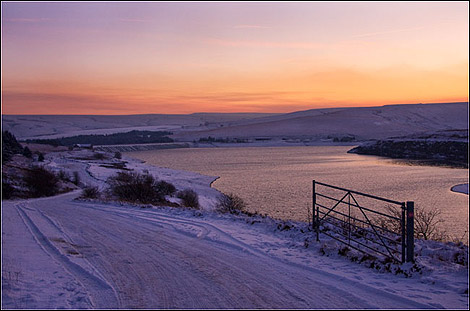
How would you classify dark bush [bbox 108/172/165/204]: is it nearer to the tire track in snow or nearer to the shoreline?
the tire track in snow

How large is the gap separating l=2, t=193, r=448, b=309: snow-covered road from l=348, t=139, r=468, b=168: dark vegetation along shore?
4968cm

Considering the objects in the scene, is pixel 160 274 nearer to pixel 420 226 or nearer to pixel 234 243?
pixel 234 243

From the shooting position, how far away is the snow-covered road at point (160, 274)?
5645 millimetres

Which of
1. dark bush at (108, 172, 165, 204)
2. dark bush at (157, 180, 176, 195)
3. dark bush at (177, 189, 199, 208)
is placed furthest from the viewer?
dark bush at (157, 180, 176, 195)

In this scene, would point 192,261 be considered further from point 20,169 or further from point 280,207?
point 20,169

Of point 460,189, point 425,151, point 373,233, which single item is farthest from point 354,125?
point 373,233

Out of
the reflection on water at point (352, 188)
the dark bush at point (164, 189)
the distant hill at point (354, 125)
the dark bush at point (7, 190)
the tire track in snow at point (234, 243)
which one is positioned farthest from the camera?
the distant hill at point (354, 125)

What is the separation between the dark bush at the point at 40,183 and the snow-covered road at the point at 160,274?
12031 mm

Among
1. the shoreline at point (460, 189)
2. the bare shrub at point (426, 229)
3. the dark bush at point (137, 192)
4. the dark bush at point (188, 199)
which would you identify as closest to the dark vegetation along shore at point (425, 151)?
the shoreline at point (460, 189)

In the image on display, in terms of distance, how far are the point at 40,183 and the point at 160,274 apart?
18329 millimetres

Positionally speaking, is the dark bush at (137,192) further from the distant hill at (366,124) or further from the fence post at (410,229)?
the distant hill at (366,124)

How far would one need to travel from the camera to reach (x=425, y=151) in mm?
63906

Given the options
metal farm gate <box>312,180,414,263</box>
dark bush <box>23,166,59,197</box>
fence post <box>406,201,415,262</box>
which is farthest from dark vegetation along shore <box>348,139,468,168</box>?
fence post <box>406,201,415,262</box>

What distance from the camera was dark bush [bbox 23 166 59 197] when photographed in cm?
2230
